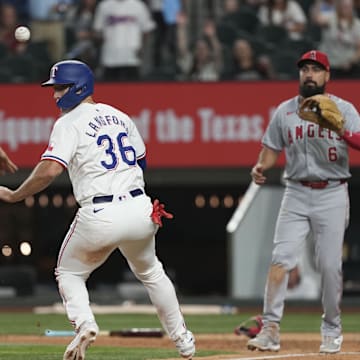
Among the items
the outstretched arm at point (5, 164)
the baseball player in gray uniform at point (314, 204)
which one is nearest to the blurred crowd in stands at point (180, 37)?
the baseball player in gray uniform at point (314, 204)

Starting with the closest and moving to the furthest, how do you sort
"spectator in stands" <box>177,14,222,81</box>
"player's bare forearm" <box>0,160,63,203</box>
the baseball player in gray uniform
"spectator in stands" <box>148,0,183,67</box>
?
"player's bare forearm" <box>0,160,63,203</box>
the baseball player in gray uniform
"spectator in stands" <box>177,14,222,81</box>
"spectator in stands" <box>148,0,183,67</box>

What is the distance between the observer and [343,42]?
17438 mm

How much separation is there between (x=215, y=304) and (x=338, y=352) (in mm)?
7668

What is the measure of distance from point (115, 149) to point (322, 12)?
10639mm

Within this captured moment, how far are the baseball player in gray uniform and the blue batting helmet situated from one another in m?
2.20

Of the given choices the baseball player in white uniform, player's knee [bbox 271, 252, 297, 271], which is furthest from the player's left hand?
player's knee [bbox 271, 252, 297, 271]

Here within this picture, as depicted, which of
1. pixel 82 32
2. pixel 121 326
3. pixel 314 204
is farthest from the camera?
pixel 82 32

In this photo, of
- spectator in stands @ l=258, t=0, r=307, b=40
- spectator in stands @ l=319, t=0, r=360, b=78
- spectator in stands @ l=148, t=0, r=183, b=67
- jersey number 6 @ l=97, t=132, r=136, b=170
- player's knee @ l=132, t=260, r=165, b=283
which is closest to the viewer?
jersey number 6 @ l=97, t=132, r=136, b=170

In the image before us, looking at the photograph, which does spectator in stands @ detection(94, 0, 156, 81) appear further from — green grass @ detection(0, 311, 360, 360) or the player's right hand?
the player's right hand

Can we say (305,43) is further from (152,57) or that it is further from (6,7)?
(6,7)

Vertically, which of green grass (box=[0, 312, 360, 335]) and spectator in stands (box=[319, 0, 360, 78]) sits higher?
spectator in stands (box=[319, 0, 360, 78])

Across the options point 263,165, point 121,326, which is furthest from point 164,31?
point 263,165

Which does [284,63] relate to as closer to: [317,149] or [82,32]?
[82,32]

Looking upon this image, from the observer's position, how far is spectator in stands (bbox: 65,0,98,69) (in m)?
18.0
